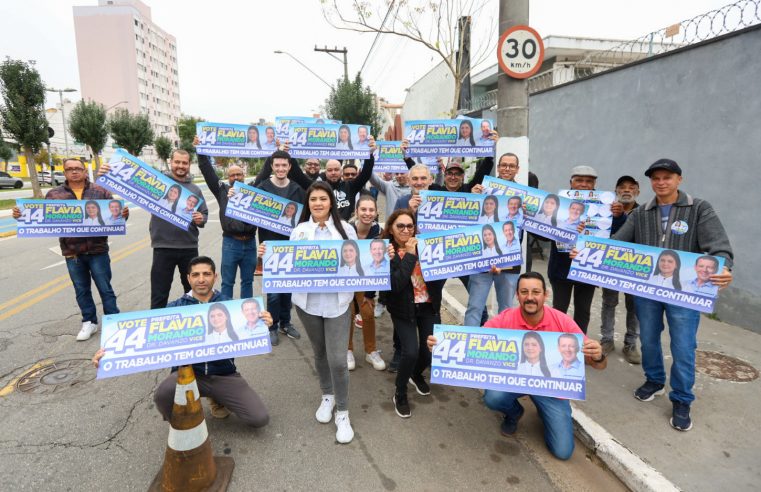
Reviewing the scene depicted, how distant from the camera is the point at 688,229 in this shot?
3.47 metres

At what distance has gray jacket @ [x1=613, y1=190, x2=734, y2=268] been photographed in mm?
3336

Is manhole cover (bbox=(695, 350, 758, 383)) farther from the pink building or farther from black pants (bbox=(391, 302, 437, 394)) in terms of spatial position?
the pink building

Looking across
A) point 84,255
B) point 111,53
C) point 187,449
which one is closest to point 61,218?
point 84,255

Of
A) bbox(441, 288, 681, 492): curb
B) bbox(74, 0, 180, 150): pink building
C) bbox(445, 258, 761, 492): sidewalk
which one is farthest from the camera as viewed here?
bbox(74, 0, 180, 150): pink building

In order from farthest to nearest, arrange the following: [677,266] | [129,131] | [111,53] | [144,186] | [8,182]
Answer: [111,53] → [129,131] → [8,182] → [144,186] → [677,266]

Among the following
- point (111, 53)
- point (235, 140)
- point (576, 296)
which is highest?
point (111, 53)

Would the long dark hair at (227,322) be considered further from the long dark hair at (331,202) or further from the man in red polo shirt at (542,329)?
the man in red polo shirt at (542,329)

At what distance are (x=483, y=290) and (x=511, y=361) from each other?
1367mm

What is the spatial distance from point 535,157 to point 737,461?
757cm

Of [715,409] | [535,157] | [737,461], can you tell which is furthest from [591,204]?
[535,157]

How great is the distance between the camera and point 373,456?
3.19 m

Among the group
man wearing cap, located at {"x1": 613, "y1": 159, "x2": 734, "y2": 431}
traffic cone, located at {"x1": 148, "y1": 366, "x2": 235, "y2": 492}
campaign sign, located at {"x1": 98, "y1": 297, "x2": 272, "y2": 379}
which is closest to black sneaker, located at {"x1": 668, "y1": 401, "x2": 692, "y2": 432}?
man wearing cap, located at {"x1": 613, "y1": 159, "x2": 734, "y2": 431}

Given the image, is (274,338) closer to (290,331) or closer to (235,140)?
(290,331)

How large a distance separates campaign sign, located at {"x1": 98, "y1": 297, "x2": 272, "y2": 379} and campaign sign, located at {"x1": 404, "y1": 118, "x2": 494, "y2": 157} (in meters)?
3.16
